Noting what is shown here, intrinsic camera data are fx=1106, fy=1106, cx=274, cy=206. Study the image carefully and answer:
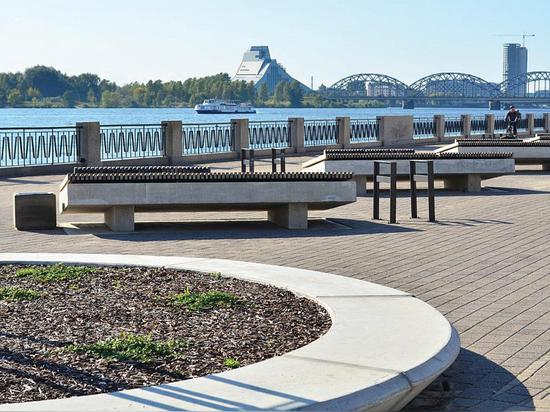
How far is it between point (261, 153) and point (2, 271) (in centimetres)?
2391

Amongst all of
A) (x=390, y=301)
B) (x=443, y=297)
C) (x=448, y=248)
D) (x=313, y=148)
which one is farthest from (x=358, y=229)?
(x=313, y=148)

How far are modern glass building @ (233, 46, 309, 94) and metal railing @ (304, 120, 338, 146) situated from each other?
457 feet

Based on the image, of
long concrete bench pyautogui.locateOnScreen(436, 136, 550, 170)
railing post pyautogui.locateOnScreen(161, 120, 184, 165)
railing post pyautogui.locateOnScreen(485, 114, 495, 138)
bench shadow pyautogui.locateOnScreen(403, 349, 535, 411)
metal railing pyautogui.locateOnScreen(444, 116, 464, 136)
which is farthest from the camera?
railing post pyautogui.locateOnScreen(485, 114, 495, 138)

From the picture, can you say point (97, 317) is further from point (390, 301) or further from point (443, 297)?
point (443, 297)

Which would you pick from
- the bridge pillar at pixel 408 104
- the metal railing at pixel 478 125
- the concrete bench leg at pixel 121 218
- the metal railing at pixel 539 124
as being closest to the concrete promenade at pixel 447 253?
the concrete bench leg at pixel 121 218

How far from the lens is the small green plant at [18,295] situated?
7977 millimetres

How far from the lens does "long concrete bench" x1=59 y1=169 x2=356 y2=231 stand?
1304cm

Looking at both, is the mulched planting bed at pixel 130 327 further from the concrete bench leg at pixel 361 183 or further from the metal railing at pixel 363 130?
the metal railing at pixel 363 130

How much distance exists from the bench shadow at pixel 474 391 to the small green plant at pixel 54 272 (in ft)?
11.5

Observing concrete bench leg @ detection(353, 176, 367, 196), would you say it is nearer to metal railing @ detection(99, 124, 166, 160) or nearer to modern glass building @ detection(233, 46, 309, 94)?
metal railing @ detection(99, 124, 166, 160)

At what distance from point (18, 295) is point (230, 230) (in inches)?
227

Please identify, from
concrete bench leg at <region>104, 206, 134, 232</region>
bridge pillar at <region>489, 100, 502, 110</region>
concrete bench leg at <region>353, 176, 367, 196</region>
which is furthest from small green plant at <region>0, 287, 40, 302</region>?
bridge pillar at <region>489, 100, 502, 110</region>

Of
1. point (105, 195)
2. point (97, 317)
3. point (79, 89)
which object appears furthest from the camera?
point (79, 89)

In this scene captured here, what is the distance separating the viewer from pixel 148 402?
523 cm
